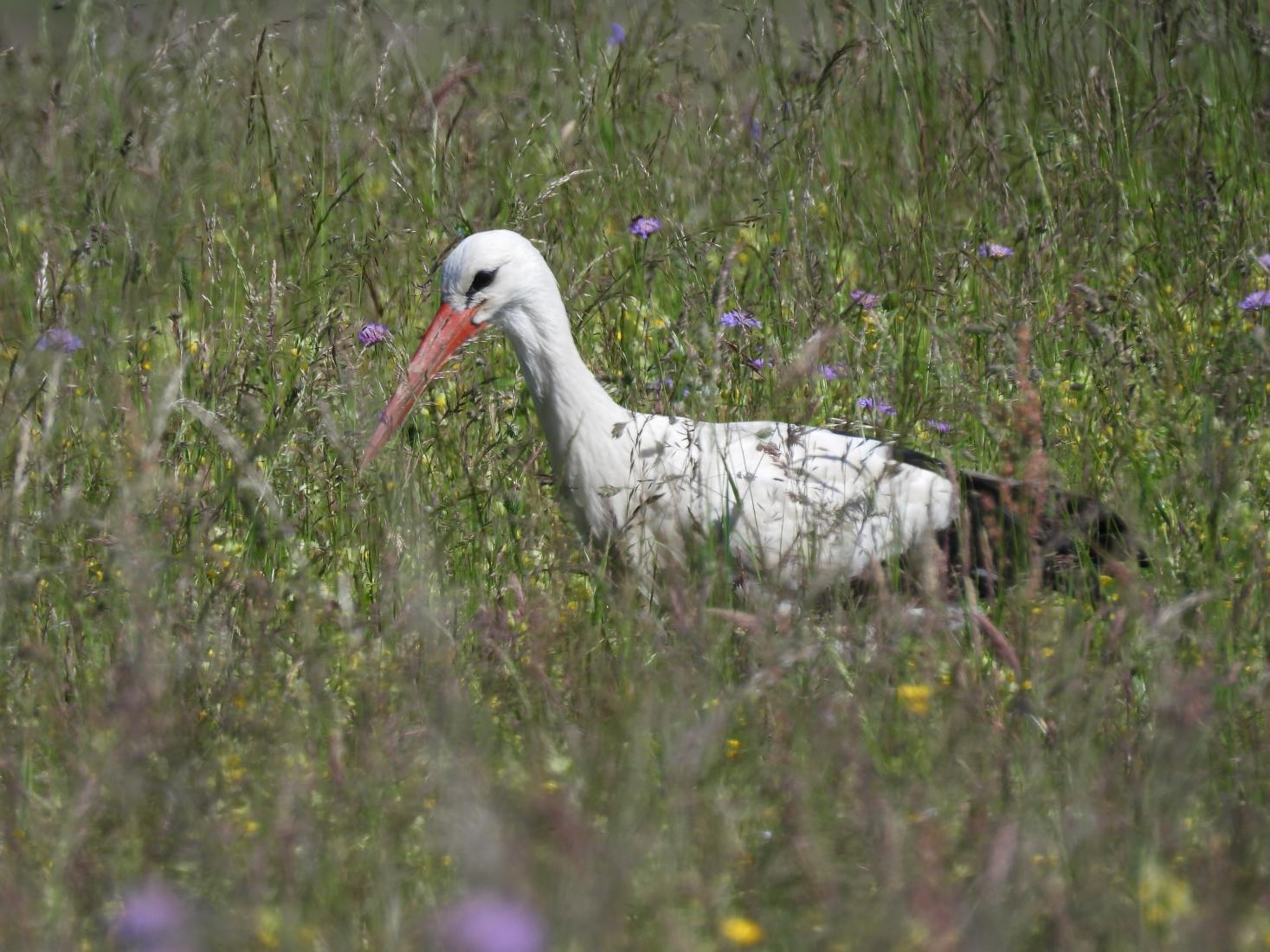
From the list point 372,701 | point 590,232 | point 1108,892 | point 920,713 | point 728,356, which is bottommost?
point 1108,892

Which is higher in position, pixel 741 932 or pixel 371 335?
pixel 371 335

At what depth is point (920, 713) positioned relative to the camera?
2105 mm

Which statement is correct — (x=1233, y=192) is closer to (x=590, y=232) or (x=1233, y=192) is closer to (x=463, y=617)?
(x=590, y=232)

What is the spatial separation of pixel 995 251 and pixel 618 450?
1317 mm

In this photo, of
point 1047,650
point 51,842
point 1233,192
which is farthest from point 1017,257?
point 51,842

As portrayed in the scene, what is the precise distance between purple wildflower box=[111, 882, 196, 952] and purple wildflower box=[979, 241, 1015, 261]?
2904 mm

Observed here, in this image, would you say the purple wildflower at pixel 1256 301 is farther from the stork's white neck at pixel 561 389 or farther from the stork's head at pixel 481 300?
the stork's head at pixel 481 300

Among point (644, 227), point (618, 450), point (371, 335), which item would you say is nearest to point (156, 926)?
point (618, 450)

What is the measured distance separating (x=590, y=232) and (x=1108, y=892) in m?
3.28

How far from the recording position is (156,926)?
1504 millimetres

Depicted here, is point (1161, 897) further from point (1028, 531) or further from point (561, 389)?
point (561, 389)

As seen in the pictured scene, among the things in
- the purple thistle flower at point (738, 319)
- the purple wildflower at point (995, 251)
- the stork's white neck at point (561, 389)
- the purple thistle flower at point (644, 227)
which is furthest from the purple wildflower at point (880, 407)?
the purple thistle flower at point (644, 227)

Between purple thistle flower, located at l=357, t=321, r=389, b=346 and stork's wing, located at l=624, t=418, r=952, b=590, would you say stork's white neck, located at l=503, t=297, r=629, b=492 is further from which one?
purple thistle flower, located at l=357, t=321, r=389, b=346

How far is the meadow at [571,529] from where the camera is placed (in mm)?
1741
